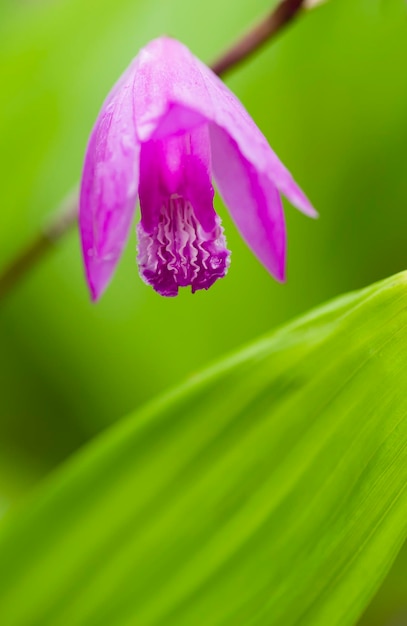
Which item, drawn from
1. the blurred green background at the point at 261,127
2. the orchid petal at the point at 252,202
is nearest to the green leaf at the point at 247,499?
the orchid petal at the point at 252,202

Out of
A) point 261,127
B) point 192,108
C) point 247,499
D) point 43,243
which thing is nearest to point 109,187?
point 192,108

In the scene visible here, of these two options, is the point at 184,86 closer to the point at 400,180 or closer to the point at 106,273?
the point at 106,273

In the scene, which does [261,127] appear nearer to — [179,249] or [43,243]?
[43,243]

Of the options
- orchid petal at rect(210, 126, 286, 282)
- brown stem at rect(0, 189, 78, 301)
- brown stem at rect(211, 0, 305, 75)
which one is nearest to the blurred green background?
brown stem at rect(0, 189, 78, 301)

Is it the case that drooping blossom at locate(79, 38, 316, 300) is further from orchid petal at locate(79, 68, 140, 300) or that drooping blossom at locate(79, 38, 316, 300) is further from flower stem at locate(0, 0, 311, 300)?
flower stem at locate(0, 0, 311, 300)

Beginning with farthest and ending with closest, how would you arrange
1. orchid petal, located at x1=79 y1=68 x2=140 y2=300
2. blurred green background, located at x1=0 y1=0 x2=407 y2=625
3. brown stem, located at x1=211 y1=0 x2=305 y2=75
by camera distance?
blurred green background, located at x1=0 y1=0 x2=407 y2=625 < brown stem, located at x1=211 y1=0 x2=305 y2=75 < orchid petal, located at x1=79 y1=68 x2=140 y2=300

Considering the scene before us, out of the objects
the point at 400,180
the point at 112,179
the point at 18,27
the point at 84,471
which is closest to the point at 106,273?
the point at 112,179

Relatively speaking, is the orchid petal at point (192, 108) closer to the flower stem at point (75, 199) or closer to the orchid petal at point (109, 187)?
the orchid petal at point (109, 187)
